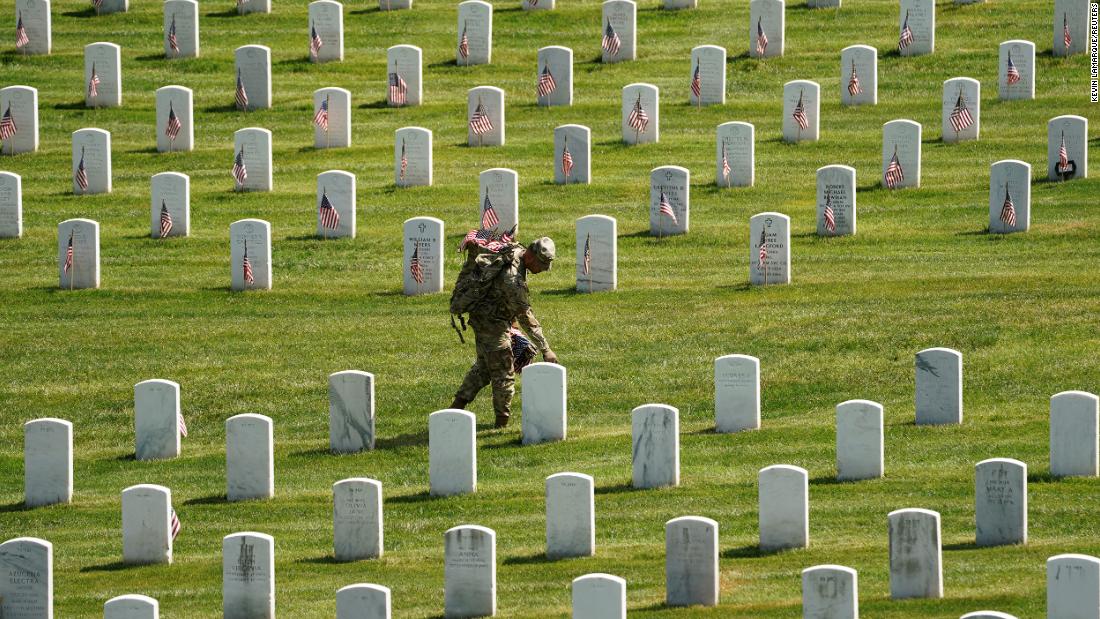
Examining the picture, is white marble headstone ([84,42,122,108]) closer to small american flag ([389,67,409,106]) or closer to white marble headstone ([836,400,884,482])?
small american flag ([389,67,409,106])

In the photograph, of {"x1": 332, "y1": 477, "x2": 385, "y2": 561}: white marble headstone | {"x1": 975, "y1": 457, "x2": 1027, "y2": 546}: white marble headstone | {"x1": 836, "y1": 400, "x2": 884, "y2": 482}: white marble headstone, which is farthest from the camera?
{"x1": 836, "y1": 400, "x2": 884, "y2": 482}: white marble headstone

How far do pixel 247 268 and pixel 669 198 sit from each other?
207 inches

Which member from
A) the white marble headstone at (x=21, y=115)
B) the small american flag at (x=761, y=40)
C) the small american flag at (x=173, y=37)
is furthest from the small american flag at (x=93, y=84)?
the small american flag at (x=761, y=40)

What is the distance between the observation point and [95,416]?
21.4 m

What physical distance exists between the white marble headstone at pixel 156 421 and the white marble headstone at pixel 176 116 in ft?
34.8

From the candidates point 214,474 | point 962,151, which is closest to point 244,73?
point 962,151

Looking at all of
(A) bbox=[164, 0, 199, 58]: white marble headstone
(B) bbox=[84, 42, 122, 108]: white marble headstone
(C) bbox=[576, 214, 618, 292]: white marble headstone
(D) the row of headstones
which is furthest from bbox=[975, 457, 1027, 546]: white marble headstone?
(A) bbox=[164, 0, 199, 58]: white marble headstone

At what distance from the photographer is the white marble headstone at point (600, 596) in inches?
566

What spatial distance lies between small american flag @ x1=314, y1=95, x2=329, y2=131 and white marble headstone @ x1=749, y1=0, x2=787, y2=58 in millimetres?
6936

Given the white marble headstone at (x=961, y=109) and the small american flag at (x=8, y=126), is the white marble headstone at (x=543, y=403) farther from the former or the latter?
the small american flag at (x=8, y=126)

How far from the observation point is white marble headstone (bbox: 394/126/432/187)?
2822cm

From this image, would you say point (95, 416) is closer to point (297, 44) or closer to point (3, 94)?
point (3, 94)

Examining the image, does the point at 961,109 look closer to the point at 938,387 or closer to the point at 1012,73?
the point at 1012,73

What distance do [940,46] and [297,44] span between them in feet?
33.7
